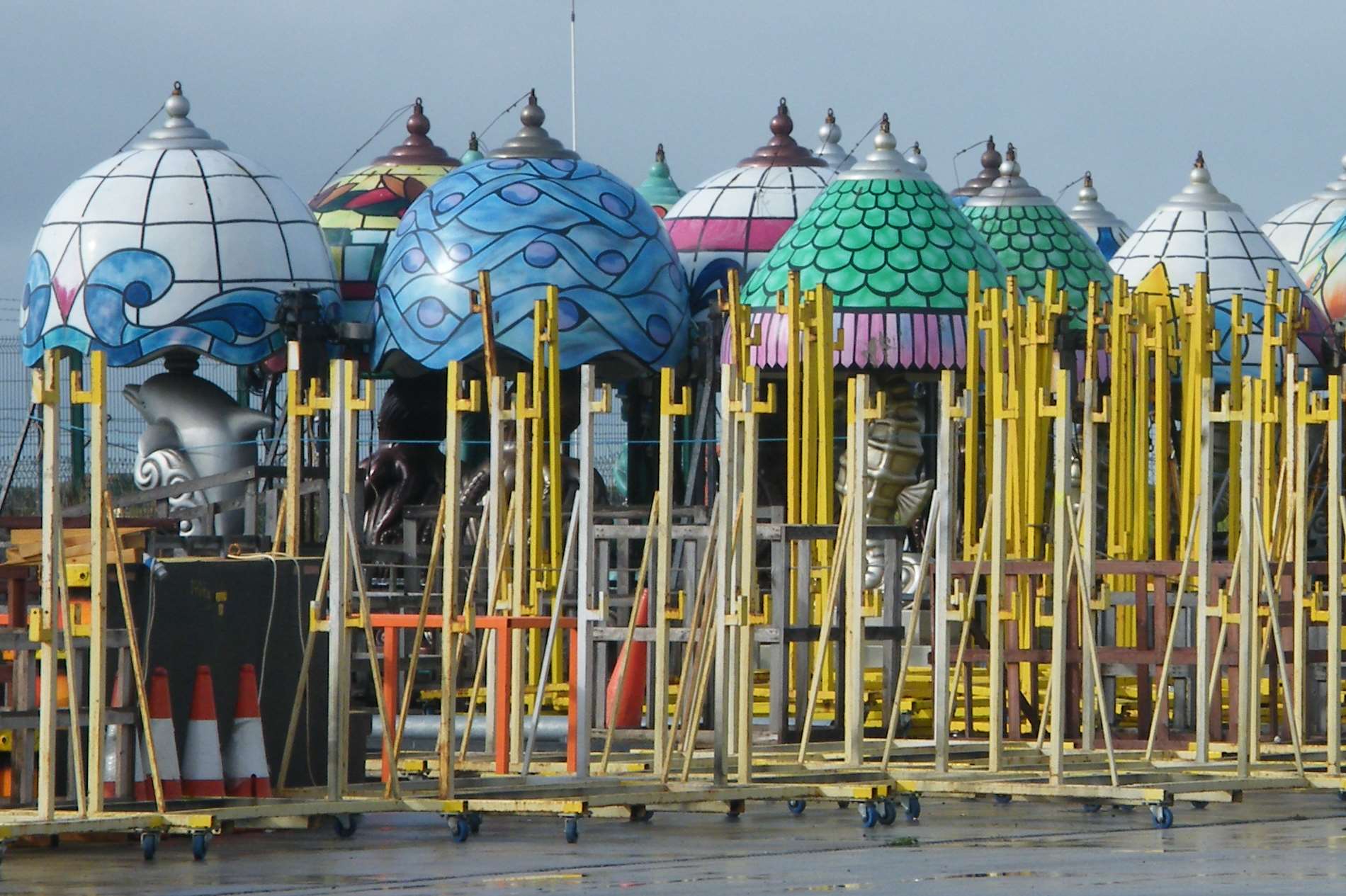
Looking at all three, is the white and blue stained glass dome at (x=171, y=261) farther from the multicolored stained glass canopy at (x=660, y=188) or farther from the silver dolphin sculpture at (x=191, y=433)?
the multicolored stained glass canopy at (x=660, y=188)

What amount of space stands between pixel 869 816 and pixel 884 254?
1295 centimetres

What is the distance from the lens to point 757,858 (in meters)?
12.7

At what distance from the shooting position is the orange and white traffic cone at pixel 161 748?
13.7 metres

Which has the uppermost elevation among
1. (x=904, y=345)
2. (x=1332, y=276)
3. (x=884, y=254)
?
(x=1332, y=276)

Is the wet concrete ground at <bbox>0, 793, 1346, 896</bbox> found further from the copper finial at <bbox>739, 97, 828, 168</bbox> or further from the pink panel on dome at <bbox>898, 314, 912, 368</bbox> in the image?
the copper finial at <bbox>739, 97, 828, 168</bbox>

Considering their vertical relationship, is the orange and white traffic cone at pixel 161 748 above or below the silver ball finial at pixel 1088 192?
below

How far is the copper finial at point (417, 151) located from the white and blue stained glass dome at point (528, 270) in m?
4.88

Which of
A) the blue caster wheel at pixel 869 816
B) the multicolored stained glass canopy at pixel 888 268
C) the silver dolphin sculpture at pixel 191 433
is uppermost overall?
the multicolored stained glass canopy at pixel 888 268

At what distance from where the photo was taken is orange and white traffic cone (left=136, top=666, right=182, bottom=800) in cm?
1373

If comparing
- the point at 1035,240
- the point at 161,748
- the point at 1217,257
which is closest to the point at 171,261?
the point at 1035,240

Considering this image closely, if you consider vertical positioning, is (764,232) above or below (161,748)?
above

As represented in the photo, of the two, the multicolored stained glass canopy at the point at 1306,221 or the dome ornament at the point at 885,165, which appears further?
the multicolored stained glass canopy at the point at 1306,221

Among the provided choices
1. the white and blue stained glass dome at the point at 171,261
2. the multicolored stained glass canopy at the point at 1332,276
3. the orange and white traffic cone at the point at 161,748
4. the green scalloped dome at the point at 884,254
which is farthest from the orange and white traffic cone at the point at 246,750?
the multicolored stained glass canopy at the point at 1332,276

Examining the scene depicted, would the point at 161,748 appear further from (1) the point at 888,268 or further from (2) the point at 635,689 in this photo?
(1) the point at 888,268
